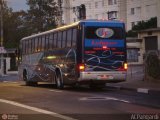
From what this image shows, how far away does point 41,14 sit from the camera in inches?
4518

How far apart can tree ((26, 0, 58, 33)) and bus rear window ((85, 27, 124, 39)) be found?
8508 centimetres

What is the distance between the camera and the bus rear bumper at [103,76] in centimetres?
2653

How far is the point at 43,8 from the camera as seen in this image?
11506 centimetres

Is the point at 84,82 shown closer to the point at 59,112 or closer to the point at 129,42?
the point at 59,112

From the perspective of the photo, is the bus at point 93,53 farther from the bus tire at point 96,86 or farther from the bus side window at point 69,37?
the bus tire at point 96,86

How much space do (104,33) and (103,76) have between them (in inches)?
82.9

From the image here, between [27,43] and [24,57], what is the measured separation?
1.24m

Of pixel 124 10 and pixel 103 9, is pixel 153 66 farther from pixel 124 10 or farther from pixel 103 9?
pixel 103 9

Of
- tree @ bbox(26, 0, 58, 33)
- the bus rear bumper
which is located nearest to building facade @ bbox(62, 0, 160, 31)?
tree @ bbox(26, 0, 58, 33)

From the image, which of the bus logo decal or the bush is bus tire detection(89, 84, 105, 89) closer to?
the bush

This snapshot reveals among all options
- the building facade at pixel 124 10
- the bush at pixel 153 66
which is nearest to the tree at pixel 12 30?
the building facade at pixel 124 10

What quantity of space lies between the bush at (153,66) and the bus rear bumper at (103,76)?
3553 mm

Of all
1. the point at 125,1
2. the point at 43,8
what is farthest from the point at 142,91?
the point at 43,8

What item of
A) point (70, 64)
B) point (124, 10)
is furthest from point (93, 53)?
point (124, 10)
